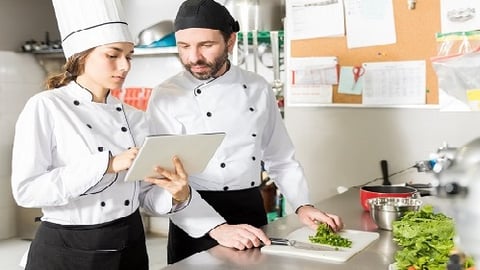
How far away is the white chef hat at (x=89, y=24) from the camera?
150cm

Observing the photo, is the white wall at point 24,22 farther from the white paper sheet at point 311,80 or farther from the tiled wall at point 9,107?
the white paper sheet at point 311,80

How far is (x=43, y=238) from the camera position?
1457 millimetres

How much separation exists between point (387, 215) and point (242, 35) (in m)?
1.85

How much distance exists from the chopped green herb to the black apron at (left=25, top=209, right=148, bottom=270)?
500 millimetres

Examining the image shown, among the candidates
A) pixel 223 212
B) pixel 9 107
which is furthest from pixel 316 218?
pixel 9 107

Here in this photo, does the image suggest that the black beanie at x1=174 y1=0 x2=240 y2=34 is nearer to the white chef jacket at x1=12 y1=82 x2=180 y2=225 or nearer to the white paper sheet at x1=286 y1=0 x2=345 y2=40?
the white chef jacket at x1=12 y1=82 x2=180 y2=225

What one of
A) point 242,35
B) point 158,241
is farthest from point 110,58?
point 158,241

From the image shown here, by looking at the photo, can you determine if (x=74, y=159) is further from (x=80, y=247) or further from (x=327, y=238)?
(x=327, y=238)

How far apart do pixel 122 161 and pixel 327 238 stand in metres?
0.55

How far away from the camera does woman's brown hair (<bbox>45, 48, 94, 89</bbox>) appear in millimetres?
1510

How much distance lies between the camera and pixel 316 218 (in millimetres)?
1612

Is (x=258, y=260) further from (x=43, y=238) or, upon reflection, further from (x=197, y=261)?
(x=43, y=238)

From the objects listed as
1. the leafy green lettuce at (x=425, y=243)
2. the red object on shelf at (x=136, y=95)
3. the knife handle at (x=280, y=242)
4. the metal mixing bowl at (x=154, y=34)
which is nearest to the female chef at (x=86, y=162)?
the knife handle at (x=280, y=242)

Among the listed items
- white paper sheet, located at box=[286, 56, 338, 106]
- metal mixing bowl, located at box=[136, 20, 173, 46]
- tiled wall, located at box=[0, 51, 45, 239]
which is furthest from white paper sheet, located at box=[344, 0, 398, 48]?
tiled wall, located at box=[0, 51, 45, 239]
